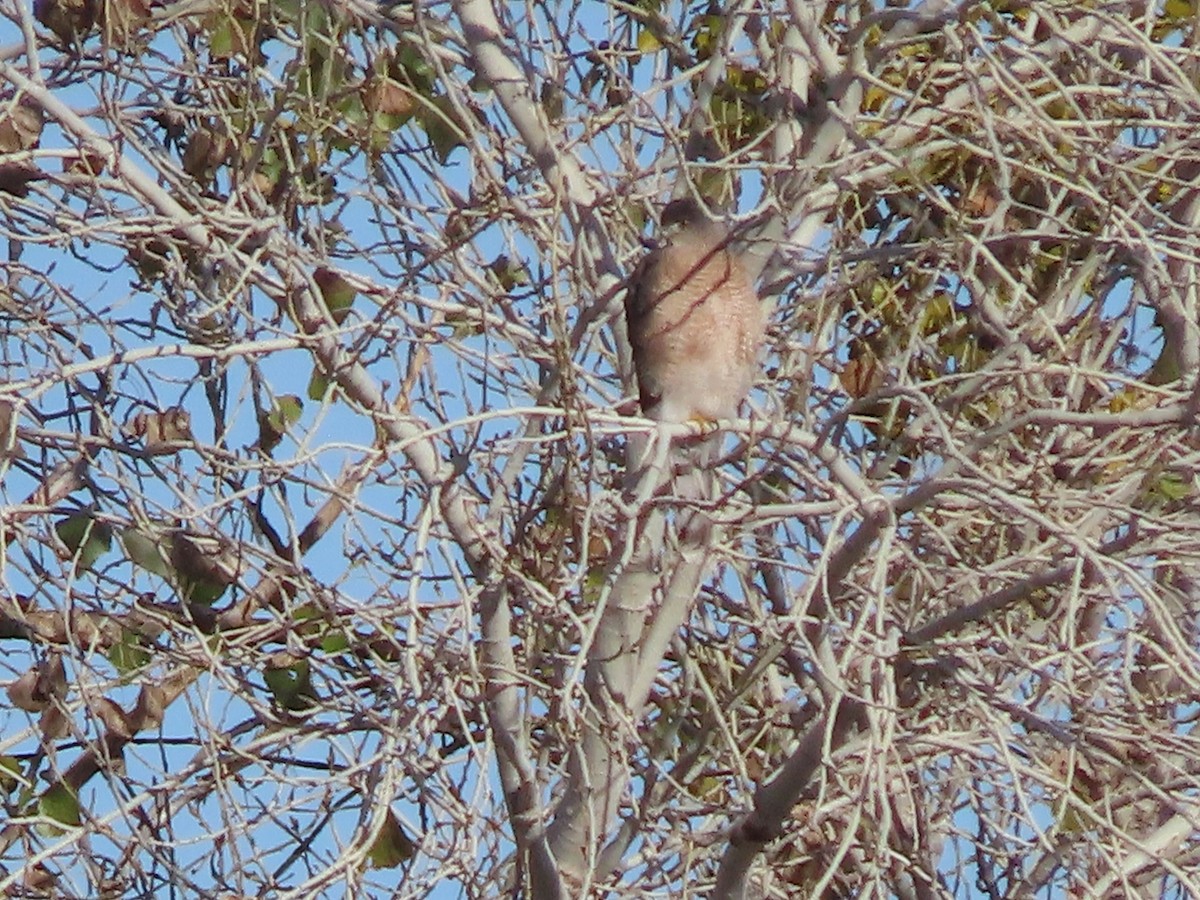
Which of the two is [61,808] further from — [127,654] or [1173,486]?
[1173,486]

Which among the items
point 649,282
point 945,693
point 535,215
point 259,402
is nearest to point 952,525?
point 945,693

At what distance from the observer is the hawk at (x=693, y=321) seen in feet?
16.6

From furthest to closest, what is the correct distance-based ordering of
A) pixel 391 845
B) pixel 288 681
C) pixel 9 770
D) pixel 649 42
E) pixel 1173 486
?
pixel 649 42, pixel 9 770, pixel 288 681, pixel 1173 486, pixel 391 845

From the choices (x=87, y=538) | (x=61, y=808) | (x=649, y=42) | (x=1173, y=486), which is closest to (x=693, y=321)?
(x=649, y=42)

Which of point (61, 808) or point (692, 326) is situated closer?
point (61, 808)

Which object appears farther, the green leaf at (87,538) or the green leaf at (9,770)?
the green leaf at (9,770)

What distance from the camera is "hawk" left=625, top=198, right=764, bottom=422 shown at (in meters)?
5.05

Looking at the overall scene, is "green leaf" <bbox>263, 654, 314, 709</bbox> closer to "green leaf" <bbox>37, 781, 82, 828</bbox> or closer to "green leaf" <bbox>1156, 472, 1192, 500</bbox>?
"green leaf" <bbox>37, 781, 82, 828</bbox>

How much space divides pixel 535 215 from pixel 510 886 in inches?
61.6

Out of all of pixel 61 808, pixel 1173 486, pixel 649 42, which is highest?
pixel 649 42

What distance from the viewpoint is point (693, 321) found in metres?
5.14

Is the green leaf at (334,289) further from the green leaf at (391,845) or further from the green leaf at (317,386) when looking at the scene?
the green leaf at (391,845)

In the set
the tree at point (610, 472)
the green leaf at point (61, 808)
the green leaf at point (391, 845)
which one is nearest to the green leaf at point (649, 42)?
the tree at point (610, 472)

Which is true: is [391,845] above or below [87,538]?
below
